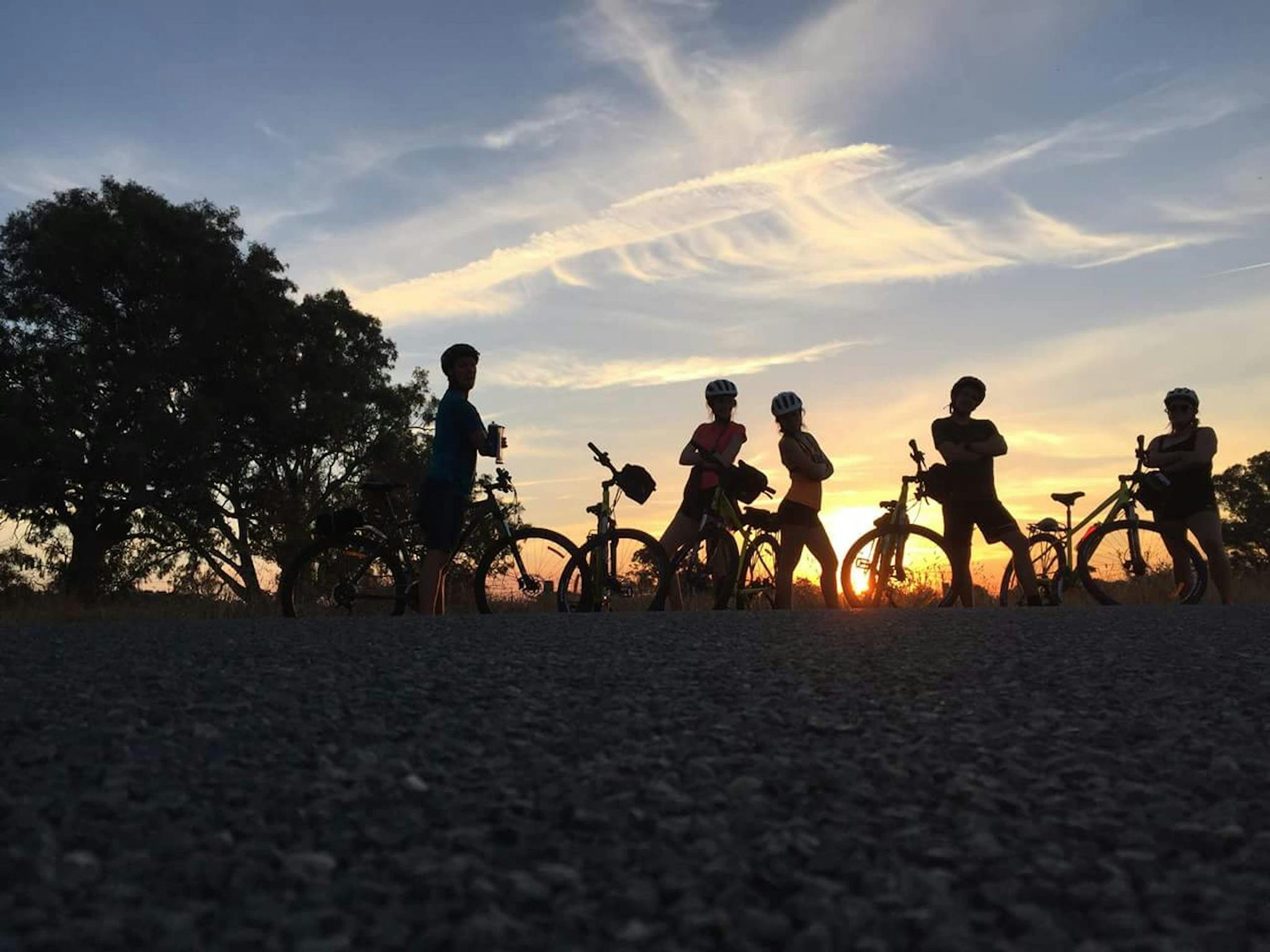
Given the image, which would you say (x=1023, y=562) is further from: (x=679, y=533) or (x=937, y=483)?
(x=679, y=533)

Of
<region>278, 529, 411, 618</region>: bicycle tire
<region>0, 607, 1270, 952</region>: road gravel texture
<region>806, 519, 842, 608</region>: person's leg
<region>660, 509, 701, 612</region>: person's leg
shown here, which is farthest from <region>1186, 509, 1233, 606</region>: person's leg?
<region>278, 529, 411, 618</region>: bicycle tire

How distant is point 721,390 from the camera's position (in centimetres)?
985

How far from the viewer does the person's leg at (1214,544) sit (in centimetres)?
1017

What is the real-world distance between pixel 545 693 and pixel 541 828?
164cm

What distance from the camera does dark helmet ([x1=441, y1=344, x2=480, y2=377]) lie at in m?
8.83

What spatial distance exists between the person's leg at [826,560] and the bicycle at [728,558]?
0.32 metres

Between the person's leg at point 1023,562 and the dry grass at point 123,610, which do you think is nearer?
the dry grass at point 123,610

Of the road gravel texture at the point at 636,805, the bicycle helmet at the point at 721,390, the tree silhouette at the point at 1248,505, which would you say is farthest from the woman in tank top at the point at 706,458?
the tree silhouette at the point at 1248,505

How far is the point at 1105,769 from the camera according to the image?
10.2 ft

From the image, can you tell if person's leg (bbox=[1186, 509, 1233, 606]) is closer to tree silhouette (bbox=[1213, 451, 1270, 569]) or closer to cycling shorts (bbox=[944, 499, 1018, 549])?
cycling shorts (bbox=[944, 499, 1018, 549])

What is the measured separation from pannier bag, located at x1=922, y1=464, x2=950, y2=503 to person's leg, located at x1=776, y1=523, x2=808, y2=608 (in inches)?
58.6

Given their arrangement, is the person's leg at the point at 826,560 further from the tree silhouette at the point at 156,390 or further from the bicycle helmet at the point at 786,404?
the tree silhouette at the point at 156,390

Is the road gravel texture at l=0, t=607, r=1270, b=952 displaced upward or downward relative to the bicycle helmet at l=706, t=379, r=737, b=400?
downward

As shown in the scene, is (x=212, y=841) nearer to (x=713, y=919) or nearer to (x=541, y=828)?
(x=541, y=828)
